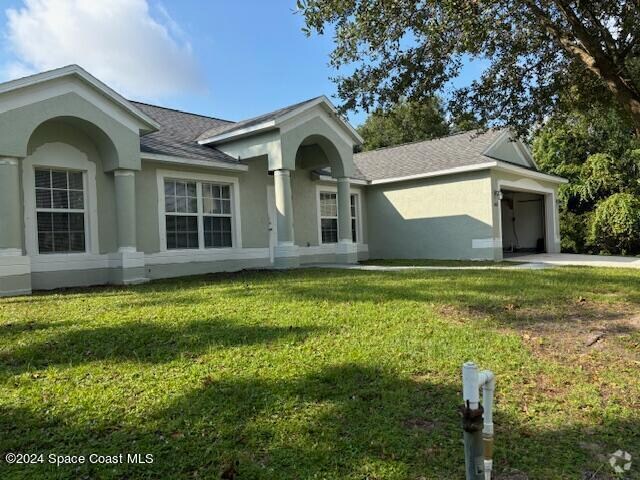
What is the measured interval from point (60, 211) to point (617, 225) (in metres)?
19.8

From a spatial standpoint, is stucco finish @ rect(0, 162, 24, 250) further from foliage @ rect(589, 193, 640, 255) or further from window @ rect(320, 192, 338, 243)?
foliage @ rect(589, 193, 640, 255)

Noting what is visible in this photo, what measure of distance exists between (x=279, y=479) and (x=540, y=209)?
2012 cm

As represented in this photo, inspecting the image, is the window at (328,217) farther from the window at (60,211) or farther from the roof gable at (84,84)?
the window at (60,211)

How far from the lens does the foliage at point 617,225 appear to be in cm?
1952

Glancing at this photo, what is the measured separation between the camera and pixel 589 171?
21766 mm

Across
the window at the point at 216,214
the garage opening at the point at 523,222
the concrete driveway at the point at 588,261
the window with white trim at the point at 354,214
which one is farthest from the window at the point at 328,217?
the garage opening at the point at 523,222

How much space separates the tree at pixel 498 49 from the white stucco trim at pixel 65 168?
584 cm

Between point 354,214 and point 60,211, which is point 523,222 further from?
point 60,211

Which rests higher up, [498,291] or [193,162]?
[193,162]

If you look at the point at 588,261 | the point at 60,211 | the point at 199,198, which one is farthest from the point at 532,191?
the point at 60,211

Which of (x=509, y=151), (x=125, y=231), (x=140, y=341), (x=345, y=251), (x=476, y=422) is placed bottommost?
(x=140, y=341)

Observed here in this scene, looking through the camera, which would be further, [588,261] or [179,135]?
[588,261]

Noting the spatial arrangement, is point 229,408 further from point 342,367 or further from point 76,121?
point 76,121

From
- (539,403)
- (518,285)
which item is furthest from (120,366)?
(518,285)
